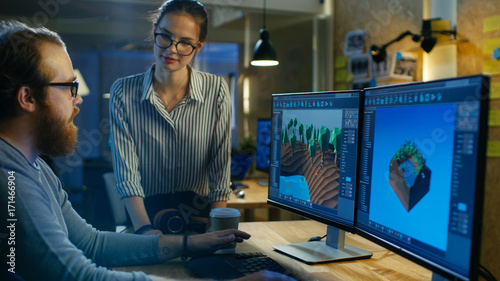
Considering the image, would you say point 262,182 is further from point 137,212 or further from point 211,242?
point 211,242

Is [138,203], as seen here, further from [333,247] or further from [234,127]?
[234,127]

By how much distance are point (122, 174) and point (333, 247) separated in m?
0.74

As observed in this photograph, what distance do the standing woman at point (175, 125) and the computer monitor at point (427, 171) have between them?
2.34 feet

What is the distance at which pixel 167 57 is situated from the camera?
1532 mm

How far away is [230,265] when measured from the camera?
1.10 metres

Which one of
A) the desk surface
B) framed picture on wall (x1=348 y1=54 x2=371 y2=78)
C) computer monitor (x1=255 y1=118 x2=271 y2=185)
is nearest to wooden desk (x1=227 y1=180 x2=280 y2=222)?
the desk surface

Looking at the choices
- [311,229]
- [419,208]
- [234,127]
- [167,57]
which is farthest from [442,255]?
[234,127]

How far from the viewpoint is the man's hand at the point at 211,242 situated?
1164 mm

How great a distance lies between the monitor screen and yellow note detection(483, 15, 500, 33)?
4.63 ft

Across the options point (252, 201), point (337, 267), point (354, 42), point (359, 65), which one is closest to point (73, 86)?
point (337, 267)

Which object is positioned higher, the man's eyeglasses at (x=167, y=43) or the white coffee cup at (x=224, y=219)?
the man's eyeglasses at (x=167, y=43)

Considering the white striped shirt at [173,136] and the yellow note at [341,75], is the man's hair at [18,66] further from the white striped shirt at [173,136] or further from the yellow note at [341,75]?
the yellow note at [341,75]

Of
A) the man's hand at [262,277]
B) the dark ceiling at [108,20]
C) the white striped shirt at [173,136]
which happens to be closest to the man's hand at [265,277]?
the man's hand at [262,277]

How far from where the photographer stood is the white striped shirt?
5.19ft
